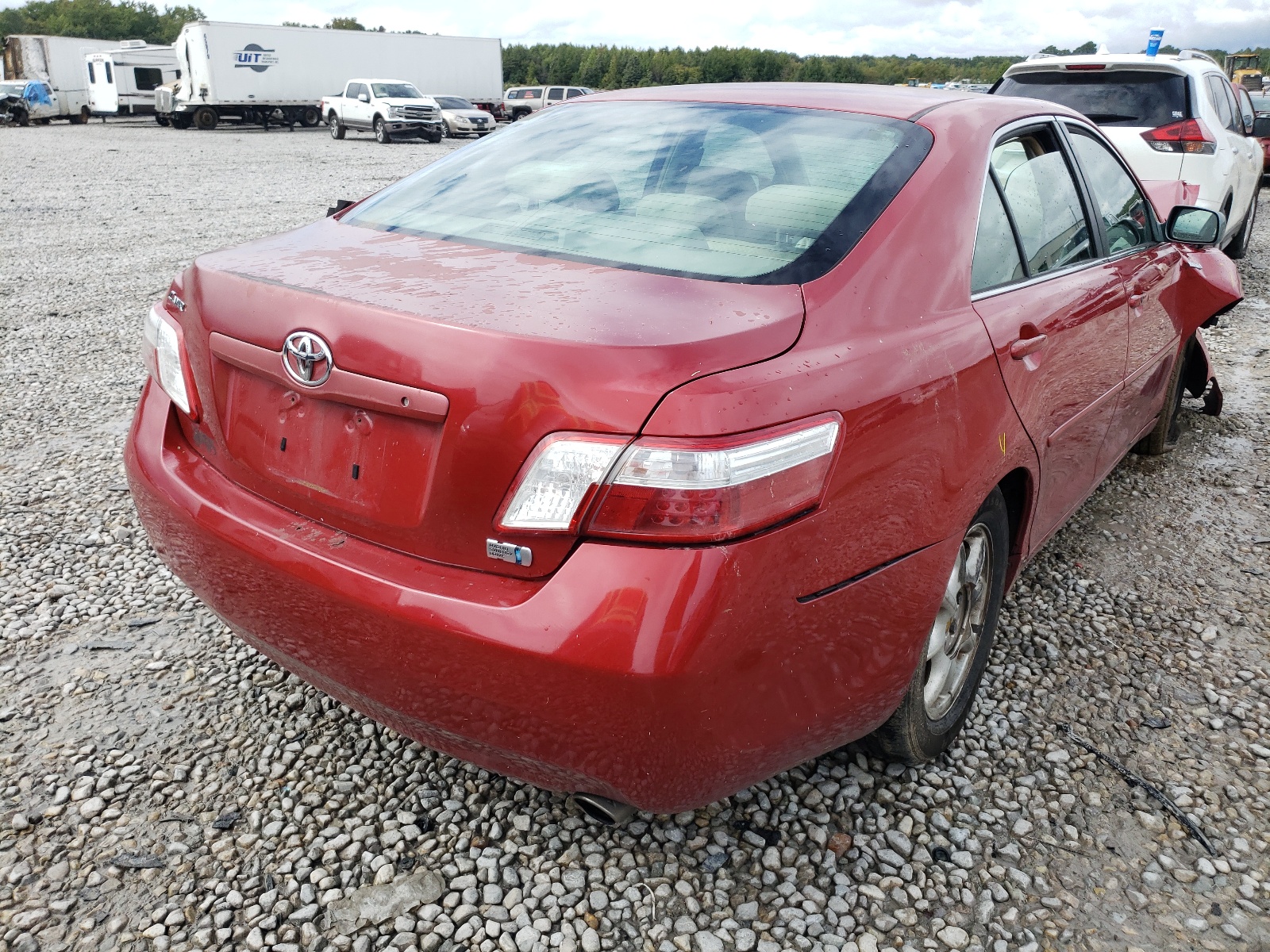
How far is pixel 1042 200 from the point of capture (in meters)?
2.69

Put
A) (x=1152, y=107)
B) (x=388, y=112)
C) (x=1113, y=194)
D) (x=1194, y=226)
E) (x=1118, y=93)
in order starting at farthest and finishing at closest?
(x=388, y=112)
(x=1118, y=93)
(x=1152, y=107)
(x=1194, y=226)
(x=1113, y=194)

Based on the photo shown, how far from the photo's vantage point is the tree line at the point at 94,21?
286ft

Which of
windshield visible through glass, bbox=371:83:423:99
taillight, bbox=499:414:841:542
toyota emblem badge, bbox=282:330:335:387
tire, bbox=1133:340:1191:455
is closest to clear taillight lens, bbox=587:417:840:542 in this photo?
taillight, bbox=499:414:841:542

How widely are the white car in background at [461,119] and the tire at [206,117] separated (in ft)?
26.1

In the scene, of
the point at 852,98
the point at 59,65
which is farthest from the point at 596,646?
the point at 59,65

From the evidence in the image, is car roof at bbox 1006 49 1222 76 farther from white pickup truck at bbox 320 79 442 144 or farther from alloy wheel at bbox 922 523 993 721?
white pickup truck at bbox 320 79 442 144

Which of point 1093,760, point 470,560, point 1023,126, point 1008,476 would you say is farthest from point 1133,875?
point 1023,126

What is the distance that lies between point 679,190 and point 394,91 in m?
28.4

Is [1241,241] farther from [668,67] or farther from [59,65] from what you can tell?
[668,67]

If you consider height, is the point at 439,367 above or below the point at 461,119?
above

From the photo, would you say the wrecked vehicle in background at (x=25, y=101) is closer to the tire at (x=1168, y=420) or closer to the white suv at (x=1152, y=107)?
the white suv at (x=1152, y=107)

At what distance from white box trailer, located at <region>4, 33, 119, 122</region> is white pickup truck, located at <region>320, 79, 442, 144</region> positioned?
48.2ft

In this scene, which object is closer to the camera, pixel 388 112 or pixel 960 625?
pixel 960 625

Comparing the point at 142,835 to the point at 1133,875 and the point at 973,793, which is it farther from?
the point at 1133,875
